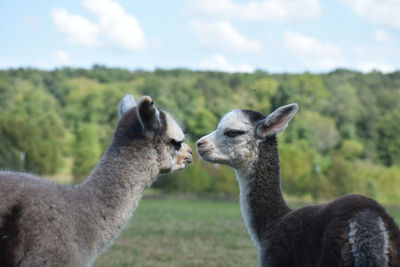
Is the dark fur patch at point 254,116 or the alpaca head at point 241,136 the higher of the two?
the dark fur patch at point 254,116

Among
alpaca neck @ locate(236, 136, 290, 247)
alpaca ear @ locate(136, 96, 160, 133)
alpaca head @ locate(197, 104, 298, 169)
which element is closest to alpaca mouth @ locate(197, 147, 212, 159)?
alpaca head @ locate(197, 104, 298, 169)

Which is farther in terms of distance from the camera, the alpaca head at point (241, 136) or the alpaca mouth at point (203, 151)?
the alpaca mouth at point (203, 151)

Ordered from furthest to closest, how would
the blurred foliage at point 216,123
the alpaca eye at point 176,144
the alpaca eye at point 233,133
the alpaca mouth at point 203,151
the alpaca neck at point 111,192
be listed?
1. the blurred foliage at point 216,123
2. the alpaca mouth at point 203,151
3. the alpaca eye at point 233,133
4. the alpaca eye at point 176,144
5. the alpaca neck at point 111,192

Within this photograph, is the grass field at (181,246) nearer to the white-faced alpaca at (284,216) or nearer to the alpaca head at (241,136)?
the alpaca head at (241,136)

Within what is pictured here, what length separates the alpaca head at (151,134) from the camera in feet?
19.5

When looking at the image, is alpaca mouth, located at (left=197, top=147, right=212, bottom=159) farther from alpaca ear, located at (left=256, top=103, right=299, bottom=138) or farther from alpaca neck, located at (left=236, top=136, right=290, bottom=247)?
alpaca ear, located at (left=256, top=103, right=299, bottom=138)

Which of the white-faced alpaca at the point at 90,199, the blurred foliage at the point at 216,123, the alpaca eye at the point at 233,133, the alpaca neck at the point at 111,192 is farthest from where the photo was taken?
the blurred foliage at the point at 216,123

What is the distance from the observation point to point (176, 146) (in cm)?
650

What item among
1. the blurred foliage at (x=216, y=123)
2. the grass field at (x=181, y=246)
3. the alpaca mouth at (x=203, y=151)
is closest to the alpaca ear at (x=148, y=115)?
the alpaca mouth at (x=203, y=151)

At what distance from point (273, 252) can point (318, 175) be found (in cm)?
5807

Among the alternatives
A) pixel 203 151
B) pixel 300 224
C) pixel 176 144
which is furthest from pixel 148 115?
pixel 300 224

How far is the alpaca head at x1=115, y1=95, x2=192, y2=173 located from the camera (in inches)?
234

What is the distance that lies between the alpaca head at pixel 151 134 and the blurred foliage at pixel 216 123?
56.5ft

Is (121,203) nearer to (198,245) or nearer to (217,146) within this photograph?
(217,146)
